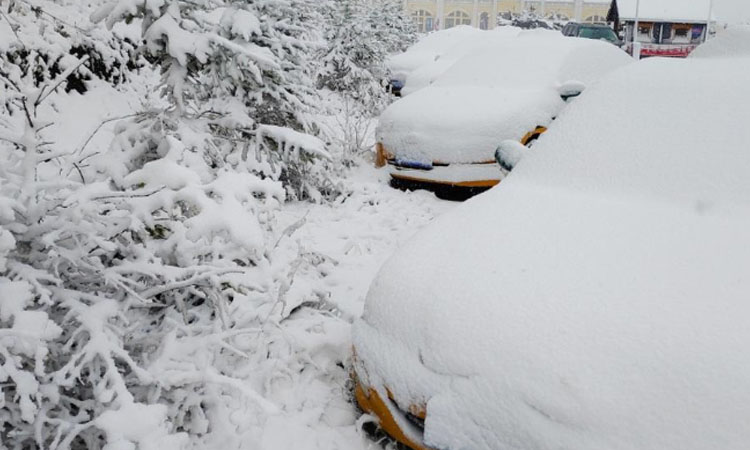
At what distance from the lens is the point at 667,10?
29.4m

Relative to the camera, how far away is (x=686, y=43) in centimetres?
2925

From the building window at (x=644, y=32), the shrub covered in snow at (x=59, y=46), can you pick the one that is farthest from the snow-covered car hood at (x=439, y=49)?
the building window at (x=644, y=32)

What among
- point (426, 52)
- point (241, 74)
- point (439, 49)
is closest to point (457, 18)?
point (439, 49)

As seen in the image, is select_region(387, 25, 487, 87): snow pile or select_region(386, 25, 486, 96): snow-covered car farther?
select_region(387, 25, 487, 87): snow pile

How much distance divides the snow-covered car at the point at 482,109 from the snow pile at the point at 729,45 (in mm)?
2109

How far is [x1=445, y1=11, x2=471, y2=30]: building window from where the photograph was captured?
5584 cm

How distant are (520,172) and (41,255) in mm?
2309

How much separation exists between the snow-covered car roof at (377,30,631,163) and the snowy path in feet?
2.00

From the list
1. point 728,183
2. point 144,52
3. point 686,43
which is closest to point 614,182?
point 728,183

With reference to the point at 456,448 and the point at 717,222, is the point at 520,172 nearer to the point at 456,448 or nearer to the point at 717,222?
the point at 717,222

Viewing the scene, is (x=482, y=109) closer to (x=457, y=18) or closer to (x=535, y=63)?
(x=535, y=63)

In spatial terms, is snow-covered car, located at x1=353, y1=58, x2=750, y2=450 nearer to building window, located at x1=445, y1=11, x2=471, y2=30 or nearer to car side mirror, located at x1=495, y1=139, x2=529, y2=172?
car side mirror, located at x1=495, y1=139, x2=529, y2=172

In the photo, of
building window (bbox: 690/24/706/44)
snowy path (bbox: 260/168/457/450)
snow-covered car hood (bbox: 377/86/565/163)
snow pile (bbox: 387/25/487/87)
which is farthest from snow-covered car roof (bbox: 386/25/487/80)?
building window (bbox: 690/24/706/44)

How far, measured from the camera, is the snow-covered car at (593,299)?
68.1 inches
